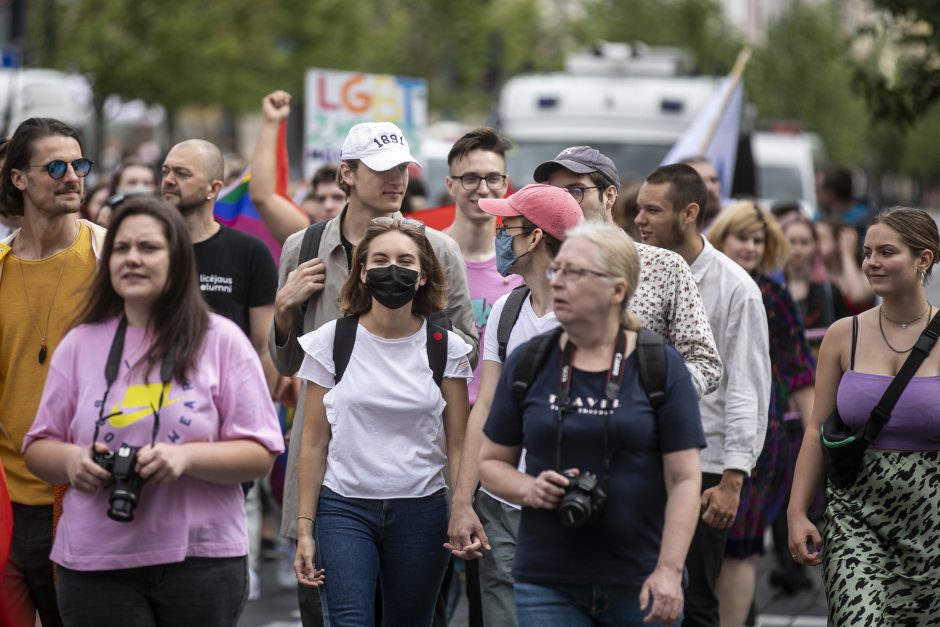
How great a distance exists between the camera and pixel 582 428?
179 inches

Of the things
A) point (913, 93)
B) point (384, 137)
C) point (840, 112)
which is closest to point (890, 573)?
point (384, 137)

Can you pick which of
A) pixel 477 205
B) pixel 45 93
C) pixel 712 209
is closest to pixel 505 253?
pixel 477 205

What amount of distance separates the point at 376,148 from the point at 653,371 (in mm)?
2000

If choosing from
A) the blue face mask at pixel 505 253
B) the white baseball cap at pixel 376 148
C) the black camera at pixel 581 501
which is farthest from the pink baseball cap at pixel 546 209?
the black camera at pixel 581 501

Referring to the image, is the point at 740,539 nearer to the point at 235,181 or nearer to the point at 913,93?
the point at 235,181

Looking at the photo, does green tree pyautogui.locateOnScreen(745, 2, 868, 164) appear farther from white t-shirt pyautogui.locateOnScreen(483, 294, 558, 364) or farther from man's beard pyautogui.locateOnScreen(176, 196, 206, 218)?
white t-shirt pyautogui.locateOnScreen(483, 294, 558, 364)

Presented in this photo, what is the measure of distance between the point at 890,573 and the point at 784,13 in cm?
4778

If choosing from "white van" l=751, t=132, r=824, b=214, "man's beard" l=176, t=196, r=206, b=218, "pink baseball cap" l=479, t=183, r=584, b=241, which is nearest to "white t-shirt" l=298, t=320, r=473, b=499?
"pink baseball cap" l=479, t=183, r=584, b=241

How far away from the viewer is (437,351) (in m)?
5.72

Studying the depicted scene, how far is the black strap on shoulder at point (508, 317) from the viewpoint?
5656 mm

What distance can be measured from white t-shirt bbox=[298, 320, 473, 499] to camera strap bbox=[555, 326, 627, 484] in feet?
3.57

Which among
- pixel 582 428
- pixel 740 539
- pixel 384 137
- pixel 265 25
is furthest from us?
pixel 265 25

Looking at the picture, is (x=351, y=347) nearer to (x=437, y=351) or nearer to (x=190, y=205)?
(x=437, y=351)

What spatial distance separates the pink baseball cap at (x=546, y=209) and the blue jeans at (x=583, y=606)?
1.44 metres
